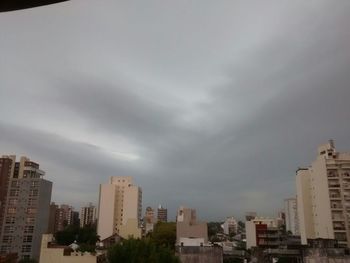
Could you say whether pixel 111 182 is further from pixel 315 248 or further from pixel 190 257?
pixel 315 248

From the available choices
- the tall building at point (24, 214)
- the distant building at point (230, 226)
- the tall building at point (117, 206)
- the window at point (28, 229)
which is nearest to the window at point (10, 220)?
the tall building at point (24, 214)

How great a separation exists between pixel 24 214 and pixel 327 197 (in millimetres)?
35507

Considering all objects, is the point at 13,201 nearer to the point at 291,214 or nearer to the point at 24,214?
the point at 24,214

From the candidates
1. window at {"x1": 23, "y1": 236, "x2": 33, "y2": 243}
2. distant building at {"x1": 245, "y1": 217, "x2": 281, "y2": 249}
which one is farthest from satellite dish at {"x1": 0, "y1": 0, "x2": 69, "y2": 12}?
distant building at {"x1": 245, "y1": 217, "x2": 281, "y2": 249}

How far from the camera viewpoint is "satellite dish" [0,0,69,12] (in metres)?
3.16

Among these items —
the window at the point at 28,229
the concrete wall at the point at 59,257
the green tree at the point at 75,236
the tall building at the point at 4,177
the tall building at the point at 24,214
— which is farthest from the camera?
the green tree at the point at 75,236

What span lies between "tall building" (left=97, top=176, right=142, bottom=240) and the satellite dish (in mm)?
54650

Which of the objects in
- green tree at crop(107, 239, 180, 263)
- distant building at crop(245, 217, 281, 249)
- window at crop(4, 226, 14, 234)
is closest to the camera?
green tree at crop(107, 239, 180, 263)

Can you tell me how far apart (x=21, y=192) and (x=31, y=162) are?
562cm

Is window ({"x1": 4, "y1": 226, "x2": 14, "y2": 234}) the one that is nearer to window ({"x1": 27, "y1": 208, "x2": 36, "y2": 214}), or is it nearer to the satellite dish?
window ({"x1": 27, "y1": 208, "x2": 36, "y2": 214})

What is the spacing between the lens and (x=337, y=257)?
25.7 metres

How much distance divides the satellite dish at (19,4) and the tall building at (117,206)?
54.6 metres

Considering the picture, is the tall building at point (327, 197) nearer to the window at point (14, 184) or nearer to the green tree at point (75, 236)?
the green tree at point (75, 236)

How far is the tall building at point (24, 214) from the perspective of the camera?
4249cm
